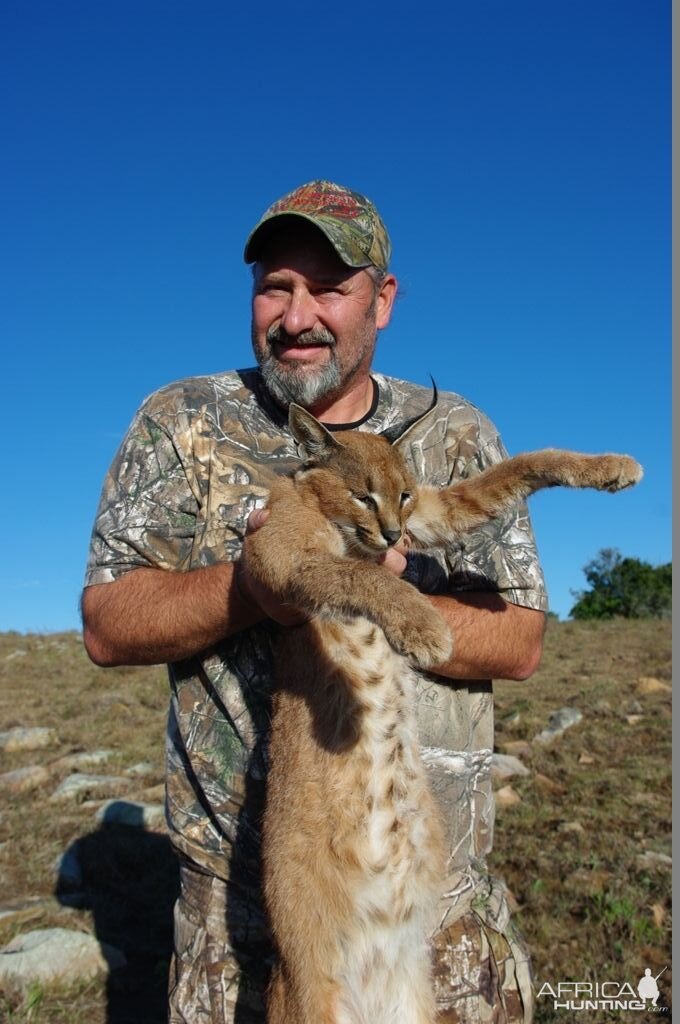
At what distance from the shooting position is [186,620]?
14.4ft

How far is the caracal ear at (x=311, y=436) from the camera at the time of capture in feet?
14.4

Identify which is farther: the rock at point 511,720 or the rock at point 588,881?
the rock at point 511,720

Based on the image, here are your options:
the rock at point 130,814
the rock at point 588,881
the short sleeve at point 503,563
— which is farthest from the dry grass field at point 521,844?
the short sleeve at point 503,563

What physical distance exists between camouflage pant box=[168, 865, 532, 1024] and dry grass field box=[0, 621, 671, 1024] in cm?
213

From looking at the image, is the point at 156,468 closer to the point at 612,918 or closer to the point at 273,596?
the point at 273,596

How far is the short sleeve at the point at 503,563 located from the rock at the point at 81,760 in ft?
27.3

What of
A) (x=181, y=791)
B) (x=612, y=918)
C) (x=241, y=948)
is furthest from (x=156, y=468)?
(x=612, y=918)

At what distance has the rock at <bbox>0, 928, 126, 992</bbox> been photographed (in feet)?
22.1

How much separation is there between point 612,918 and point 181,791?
4423 mm

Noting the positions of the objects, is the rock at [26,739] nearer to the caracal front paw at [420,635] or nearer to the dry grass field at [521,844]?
the dry grass field at [521,844]

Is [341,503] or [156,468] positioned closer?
[341,503]

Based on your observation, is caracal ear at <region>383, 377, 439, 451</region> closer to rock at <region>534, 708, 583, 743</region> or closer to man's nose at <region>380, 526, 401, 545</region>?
man's nose at <region>380, 526, 401, 545</region>

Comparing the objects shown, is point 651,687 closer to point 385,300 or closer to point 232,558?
point 385,300

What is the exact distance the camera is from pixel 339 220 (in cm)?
493
